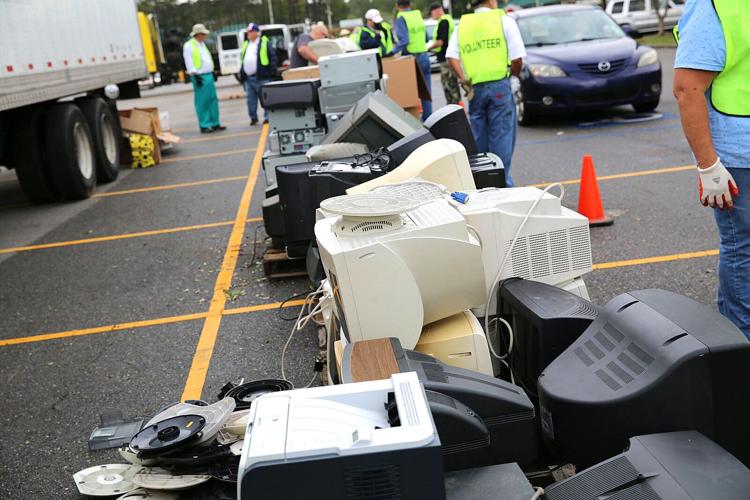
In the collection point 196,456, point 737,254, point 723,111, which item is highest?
point 723,111

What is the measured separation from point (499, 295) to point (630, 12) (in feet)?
90.2

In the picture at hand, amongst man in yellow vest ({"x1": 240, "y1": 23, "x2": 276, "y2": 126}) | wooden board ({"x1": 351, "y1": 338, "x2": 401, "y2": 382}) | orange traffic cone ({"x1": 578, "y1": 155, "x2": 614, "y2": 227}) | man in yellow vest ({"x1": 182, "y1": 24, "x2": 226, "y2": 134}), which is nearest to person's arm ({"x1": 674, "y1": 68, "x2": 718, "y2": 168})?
wooden board ({"x1": 351, "y1": 338, "x2": 401, "y2": 382})

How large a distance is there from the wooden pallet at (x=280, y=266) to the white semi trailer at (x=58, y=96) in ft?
11.5

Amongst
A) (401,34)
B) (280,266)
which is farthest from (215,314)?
(401,34)

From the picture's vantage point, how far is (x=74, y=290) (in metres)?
5.89

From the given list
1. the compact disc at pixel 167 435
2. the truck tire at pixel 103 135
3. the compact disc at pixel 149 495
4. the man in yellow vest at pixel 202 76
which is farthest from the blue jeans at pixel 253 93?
the compact disc at pixel 149 495

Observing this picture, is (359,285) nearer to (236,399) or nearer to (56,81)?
(236,399)

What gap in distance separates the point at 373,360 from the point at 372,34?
36.4 ft

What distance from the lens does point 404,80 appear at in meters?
9.48

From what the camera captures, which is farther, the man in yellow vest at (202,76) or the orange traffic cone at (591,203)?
the man in yellow vest at (202,76)

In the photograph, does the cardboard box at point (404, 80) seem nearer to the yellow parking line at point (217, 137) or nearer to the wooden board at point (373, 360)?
the yellow parking line at point (217, 137)

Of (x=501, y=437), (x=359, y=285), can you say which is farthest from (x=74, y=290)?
(x=501, y=437)

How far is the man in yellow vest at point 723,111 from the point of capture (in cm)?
280

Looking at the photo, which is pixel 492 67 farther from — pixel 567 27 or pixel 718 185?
pixel 567 27
